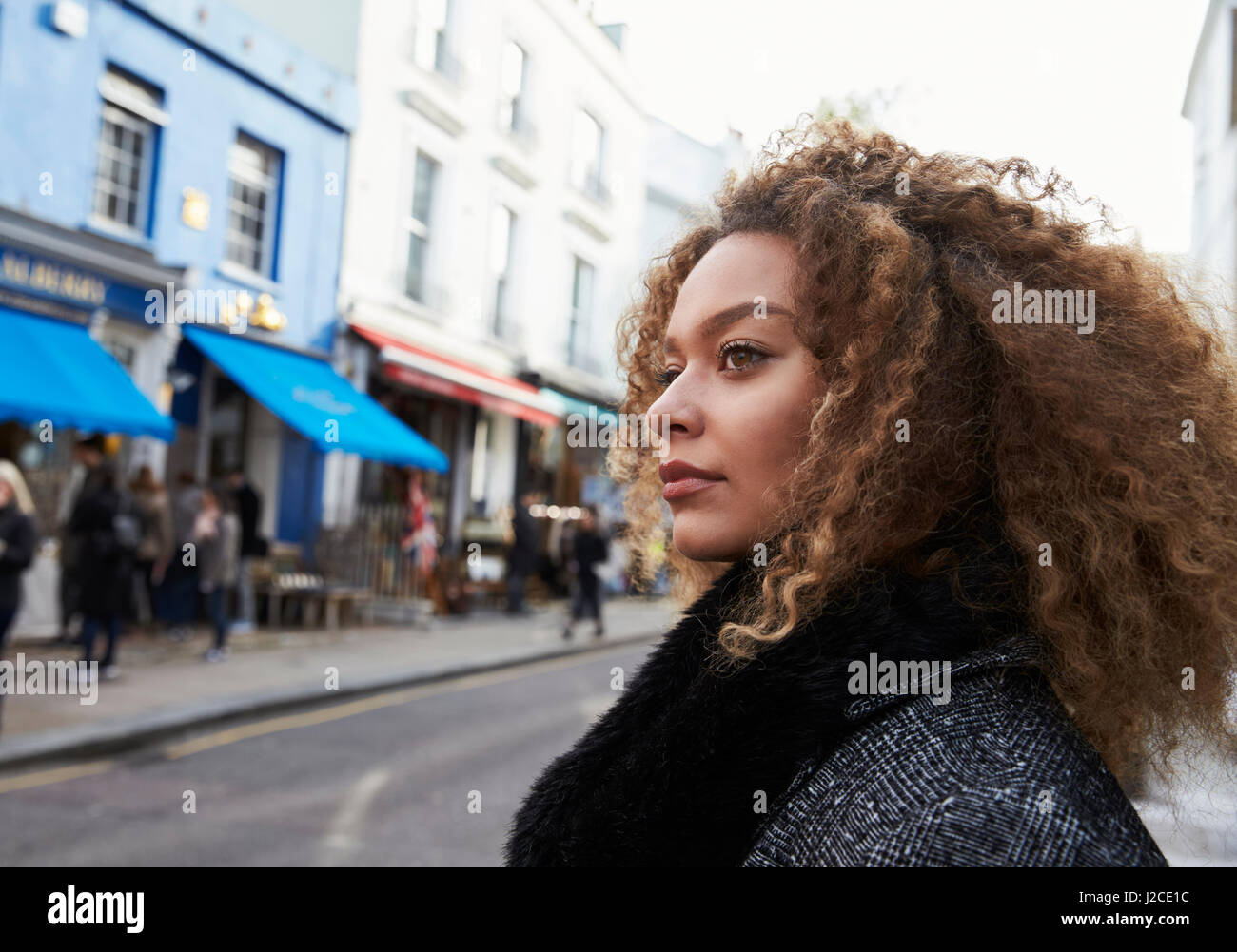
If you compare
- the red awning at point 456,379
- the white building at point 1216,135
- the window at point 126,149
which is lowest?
the red awning at point 456,379

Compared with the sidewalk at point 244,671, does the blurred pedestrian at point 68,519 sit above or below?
above

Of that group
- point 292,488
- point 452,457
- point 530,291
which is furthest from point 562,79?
point 292,488

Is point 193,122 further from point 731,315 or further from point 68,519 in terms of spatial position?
point 731,315

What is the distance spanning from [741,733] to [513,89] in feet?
62.7

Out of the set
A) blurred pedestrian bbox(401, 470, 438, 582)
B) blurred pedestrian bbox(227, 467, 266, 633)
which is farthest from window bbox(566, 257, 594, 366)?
blurred pedestrian bbox(227, 467, 266, 633)

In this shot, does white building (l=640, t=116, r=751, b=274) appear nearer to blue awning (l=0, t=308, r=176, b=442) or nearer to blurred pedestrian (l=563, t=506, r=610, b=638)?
blurred pedestrian (l=563, t=506, r=610, b=638)

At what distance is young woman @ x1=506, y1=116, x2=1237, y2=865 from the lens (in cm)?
105

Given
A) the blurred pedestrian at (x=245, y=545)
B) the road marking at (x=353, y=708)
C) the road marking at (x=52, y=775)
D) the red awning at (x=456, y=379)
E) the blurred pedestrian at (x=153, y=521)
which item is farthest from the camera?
the red awning at (x=456, y=379)

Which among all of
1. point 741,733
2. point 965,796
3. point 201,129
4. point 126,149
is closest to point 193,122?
point 201,129

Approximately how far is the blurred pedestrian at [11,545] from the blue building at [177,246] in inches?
88.5

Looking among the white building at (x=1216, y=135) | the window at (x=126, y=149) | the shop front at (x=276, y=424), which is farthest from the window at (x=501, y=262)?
the white building at (x=1216, y=135)

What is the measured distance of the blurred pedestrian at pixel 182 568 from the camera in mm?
11391

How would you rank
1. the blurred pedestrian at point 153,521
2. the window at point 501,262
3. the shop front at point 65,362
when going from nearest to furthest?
the shop front at point 65,362 < the blurred pedestrian at point 153,521 < the window at point 501,262

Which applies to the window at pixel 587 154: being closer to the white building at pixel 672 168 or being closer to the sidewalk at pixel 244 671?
the white building at pixel 672 168
